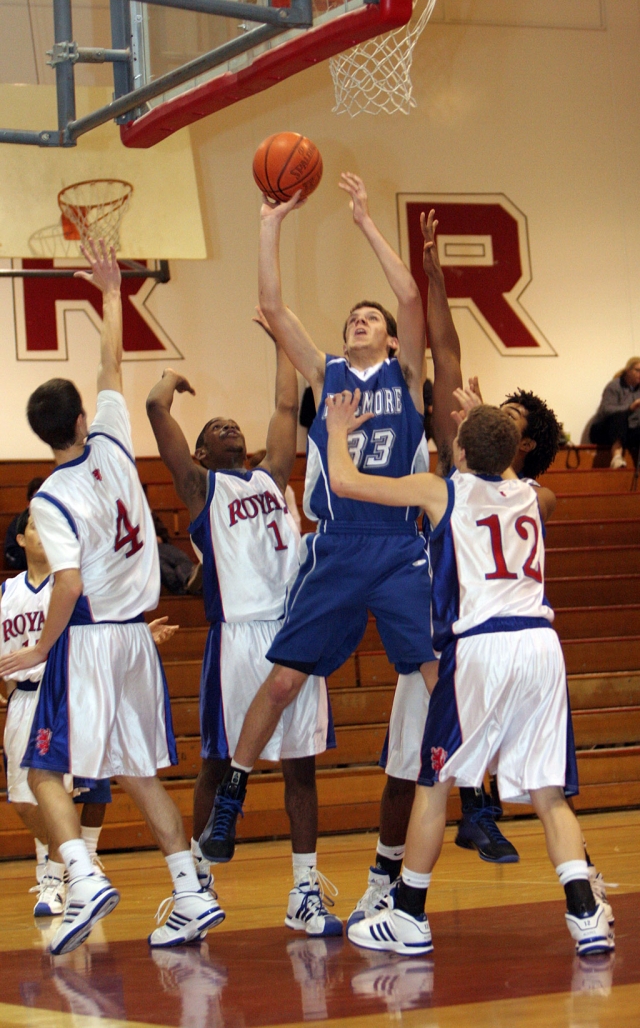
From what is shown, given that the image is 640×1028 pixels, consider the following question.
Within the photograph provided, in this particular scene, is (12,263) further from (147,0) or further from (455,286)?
(147,0)

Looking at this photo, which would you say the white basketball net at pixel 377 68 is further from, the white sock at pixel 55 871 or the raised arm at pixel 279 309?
the white sock at pixel 55 871

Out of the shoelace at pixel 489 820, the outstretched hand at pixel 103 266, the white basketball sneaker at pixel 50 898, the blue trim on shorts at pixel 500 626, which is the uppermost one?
the outstretched hand at pixel 103 266

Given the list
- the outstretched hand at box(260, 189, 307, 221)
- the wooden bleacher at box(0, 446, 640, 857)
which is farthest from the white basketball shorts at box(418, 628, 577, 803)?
the wooden bleacher at box(0, 446, 640, 857)

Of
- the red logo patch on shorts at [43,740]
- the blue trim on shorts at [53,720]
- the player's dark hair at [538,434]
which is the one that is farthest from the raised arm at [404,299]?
the red logo patch on shorts at [43,740]

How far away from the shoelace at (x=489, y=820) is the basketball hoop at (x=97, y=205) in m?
6.71

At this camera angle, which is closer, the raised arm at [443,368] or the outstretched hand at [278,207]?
the outstretched hand at [278,207]

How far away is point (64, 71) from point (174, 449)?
1.80 metres

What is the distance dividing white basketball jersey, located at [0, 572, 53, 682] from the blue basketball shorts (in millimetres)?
1829

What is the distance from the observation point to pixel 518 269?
43.6ft

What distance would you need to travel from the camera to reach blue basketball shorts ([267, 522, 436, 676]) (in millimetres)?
4418

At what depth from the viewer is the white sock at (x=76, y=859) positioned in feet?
13.3

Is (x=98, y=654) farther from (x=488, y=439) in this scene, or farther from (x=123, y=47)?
(x=123, y=47)

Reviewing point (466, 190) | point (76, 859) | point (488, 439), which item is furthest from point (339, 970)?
point (466, 190)

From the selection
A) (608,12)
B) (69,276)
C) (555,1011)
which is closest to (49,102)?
(69,276)
